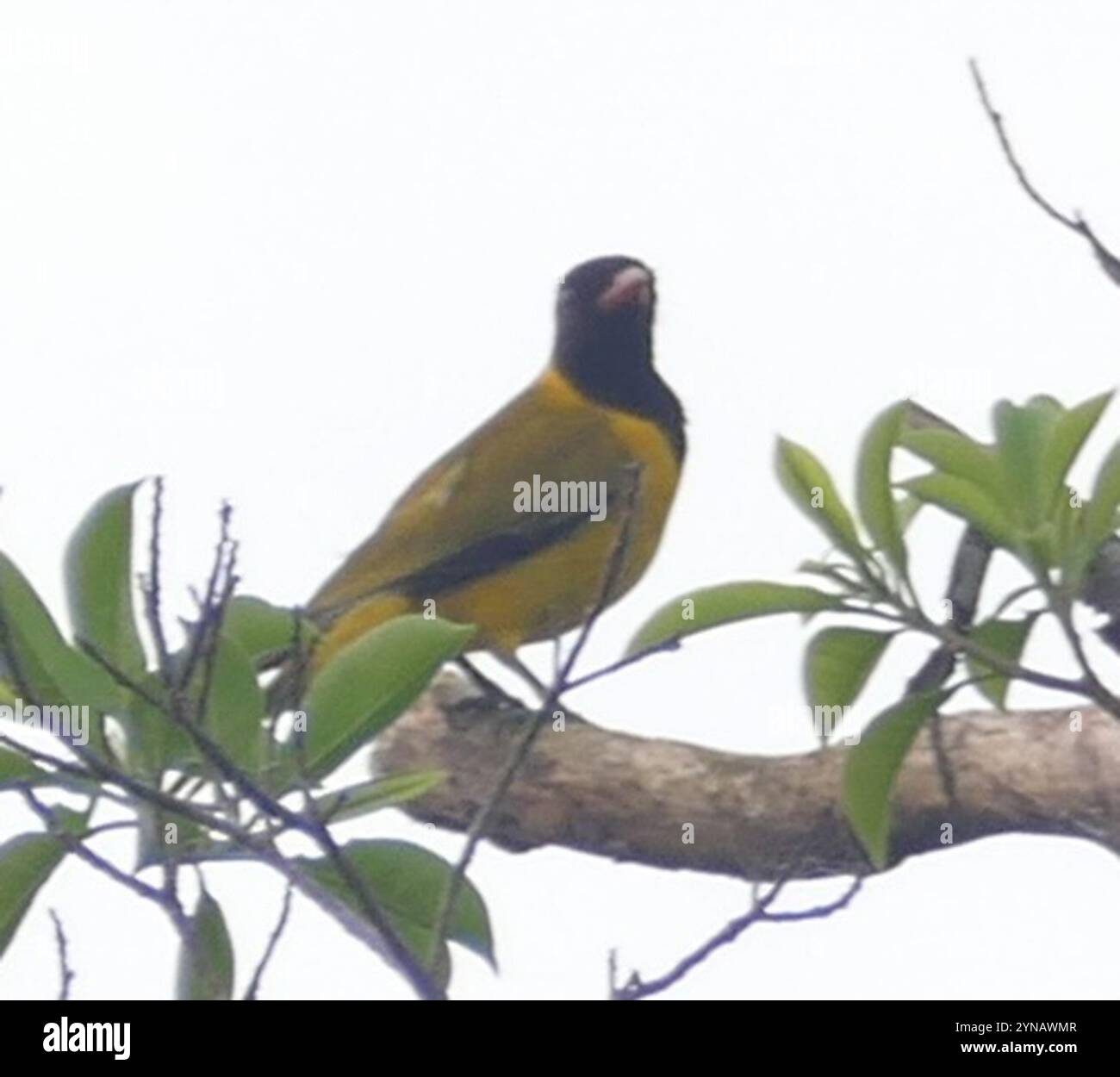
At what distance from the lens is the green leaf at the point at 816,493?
Answer: 3133mm

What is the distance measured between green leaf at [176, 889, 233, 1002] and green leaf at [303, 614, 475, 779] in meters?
0.24

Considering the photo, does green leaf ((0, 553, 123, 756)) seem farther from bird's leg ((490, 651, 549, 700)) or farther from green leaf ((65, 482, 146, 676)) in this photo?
bird's leg ((490, 651, 549, 700))

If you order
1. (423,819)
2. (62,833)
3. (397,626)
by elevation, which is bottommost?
(423,819)

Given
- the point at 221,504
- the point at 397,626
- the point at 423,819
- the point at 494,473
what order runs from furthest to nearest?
the point at 494,473
the point at 423,819
the point at 397,626
the point at 221,504

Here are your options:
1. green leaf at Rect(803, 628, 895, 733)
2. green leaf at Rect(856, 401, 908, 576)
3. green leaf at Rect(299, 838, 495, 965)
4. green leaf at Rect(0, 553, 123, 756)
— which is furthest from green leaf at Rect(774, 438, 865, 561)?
green leaf at Rect(0, 553, 123, 756)

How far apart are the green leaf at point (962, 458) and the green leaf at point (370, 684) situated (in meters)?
0.64

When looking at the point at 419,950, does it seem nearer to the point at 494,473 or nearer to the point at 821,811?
the point at 821,811

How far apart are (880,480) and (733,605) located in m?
0.24

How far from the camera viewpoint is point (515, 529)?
200 inches

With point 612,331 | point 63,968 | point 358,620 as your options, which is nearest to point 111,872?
point 63,968

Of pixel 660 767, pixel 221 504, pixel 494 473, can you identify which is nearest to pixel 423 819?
pixel 660 767

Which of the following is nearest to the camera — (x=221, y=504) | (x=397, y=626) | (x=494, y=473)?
(x=221, y=504)
